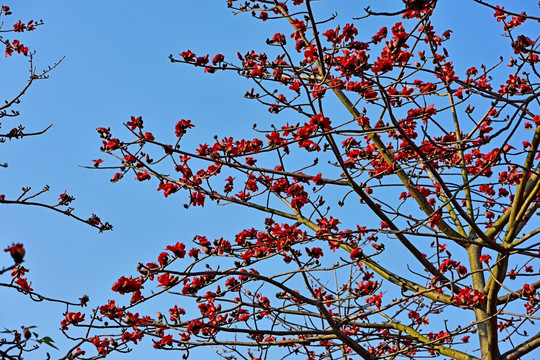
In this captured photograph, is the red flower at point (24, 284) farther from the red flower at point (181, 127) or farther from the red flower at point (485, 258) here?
the red flower at point (485, 258)

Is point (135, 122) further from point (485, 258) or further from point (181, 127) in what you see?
point (485, 258)

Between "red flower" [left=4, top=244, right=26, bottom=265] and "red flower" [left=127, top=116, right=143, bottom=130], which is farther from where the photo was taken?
"red flower" [left=127, top=116, right=143, bottom=130]

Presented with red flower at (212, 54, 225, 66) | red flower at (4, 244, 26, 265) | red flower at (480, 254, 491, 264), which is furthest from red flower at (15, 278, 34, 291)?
red flower at (480, 254, 491, 264)

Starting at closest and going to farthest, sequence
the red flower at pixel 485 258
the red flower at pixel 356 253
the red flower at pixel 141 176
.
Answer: the red flower at pixel 356 253 < the red flower at pixel 141 176 < the red flower at pixel 485 258

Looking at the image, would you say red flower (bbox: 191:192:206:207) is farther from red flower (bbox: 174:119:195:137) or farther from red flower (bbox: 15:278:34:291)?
red flower (bbox: 15:278:34:291)

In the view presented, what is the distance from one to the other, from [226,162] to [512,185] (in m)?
3.30

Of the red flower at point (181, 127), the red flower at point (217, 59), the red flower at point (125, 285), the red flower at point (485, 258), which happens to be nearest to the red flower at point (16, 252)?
the red flower at point (125, 285)

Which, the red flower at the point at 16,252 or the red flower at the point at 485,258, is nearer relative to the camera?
the red flower at the point at 16,252

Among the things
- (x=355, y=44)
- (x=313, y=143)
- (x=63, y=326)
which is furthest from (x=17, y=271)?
(x=355, y=44)

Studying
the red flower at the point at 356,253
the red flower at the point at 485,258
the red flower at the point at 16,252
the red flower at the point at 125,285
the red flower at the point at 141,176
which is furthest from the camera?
the red flower at the point at 485,258

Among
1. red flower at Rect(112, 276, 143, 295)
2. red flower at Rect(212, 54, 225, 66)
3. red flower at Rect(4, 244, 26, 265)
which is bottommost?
red flower at Rect(4, 244, 26, 265)

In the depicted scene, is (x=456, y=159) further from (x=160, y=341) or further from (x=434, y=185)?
(x=160, y=341)

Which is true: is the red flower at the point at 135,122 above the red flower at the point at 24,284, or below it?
above

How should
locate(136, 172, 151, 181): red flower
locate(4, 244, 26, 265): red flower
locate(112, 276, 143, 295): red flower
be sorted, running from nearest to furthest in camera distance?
locate(4, 244, 26, 265): red flower → locate(112, 276, 143, 295): red flower → locate(136, 172, 151, 181): red flower
